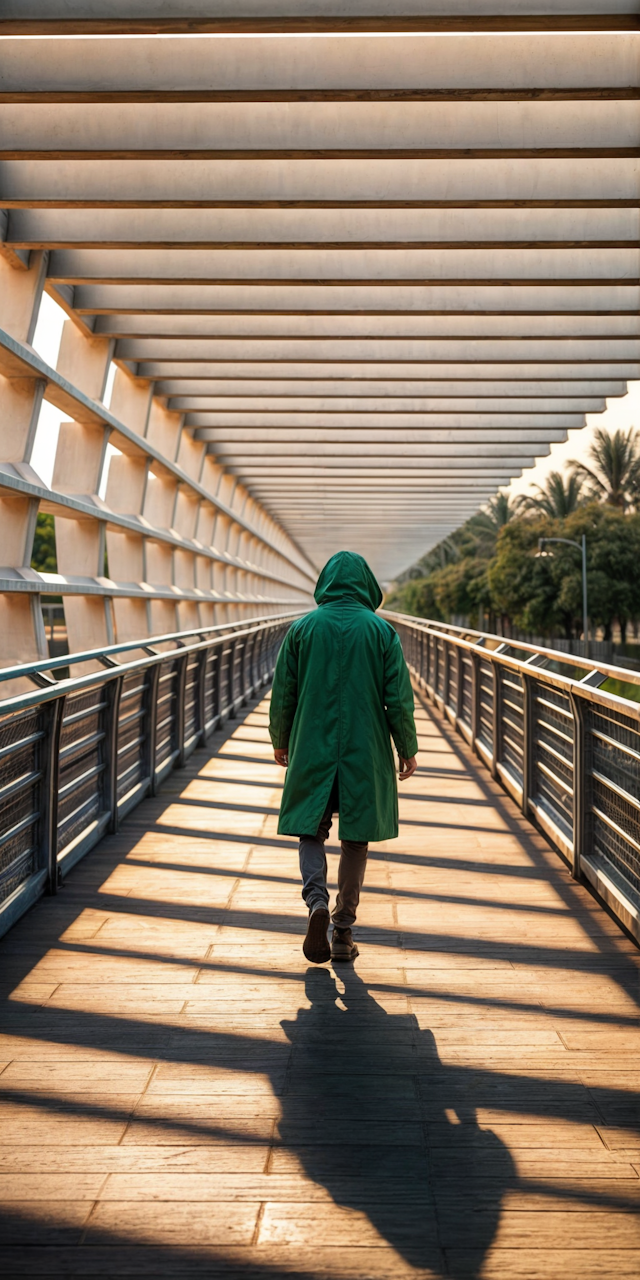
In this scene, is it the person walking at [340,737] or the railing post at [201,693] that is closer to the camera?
the person walking at [340,737]

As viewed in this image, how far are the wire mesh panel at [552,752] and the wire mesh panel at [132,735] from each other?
2.67 m

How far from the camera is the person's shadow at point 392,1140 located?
2.43 m

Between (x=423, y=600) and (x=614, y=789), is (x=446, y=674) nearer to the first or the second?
(x=614, y=789)

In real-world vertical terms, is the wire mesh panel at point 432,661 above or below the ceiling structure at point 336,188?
below

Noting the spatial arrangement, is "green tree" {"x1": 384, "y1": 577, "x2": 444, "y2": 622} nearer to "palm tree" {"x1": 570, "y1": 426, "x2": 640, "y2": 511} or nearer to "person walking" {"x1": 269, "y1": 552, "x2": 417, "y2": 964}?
"palm tree" {"x1": 570, "y1": 426, "x2": 640, "y2": 511}

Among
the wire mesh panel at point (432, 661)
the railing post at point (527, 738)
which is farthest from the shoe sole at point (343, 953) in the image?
the wire mesh panel at point (432, 661)

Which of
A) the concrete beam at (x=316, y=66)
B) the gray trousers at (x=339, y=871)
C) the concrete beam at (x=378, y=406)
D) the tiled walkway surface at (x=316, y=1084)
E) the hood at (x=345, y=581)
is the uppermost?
the concrete beam at (x=316, y=66)

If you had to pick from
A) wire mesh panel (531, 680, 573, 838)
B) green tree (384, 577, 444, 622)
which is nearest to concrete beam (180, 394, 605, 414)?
wire mesh panel (531, 680, 573, 838)

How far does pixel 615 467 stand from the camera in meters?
62.9

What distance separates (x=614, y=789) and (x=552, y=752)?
1528 millimetres

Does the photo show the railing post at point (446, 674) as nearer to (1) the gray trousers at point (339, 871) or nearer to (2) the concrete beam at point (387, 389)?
(2) the concrete beam at point (387, 389)

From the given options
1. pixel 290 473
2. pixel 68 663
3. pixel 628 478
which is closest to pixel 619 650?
pixel 628 478

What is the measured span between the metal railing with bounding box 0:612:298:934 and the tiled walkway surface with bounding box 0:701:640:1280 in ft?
0.87

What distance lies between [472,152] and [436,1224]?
6.35m
